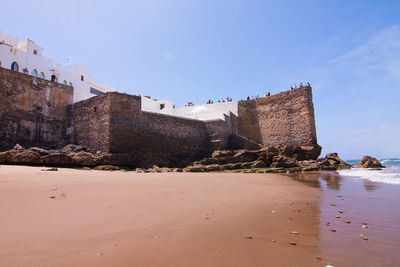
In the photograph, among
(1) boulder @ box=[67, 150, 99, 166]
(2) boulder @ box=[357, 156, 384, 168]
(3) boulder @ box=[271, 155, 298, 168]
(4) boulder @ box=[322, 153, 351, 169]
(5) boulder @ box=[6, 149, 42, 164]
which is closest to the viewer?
(5) boulder @ box=[6, 149, 42, 164]

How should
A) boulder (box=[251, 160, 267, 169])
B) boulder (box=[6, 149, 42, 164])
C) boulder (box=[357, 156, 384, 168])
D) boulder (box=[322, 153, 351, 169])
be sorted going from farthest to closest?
boulder (box=[322, 153, 351, 169]) → boulder (box=[357, 156, 384, 168]) → boulder (box=[251, 160, 267, 169]) → boulder (box=[6, 149, 42, 164])

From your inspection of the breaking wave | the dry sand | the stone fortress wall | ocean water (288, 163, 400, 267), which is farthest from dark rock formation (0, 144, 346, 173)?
ocean water (288, 163, 400, 267)

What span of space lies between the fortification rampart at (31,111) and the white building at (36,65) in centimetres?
838

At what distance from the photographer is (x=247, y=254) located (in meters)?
1.94

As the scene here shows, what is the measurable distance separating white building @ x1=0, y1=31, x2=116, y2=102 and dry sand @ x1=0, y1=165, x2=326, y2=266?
22.9 m

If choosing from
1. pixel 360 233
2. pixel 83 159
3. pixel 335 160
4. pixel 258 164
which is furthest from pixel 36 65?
pixel 360 233

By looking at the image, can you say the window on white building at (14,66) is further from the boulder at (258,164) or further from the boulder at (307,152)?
the boulder at (307,152)

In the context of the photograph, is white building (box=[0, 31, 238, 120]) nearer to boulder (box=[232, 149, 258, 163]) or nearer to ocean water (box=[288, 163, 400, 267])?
boulder (box=[232, 149, 258, 163])

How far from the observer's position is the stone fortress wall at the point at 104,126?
44.2 ft

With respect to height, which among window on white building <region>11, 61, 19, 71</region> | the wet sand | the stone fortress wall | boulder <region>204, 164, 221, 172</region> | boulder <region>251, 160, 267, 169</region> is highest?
window on white building <region>11, 61, 19, 71</region>

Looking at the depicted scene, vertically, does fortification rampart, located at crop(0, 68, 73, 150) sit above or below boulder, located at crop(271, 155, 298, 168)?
above

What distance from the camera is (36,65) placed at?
28.5m

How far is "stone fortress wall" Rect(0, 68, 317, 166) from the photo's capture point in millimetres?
13469

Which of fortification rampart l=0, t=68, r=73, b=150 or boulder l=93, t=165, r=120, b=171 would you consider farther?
fortification rampart l=0, t=68, r=73, b=150
